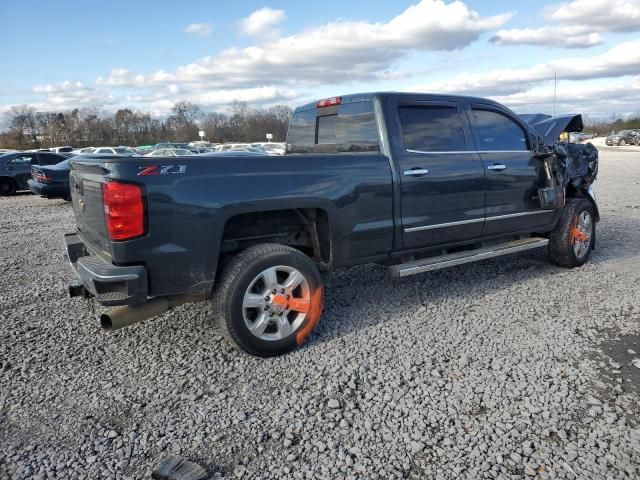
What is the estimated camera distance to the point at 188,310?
442cm

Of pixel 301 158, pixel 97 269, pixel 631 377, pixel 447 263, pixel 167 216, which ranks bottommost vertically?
pixel 631 377

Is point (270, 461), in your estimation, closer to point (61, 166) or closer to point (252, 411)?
point (252, 411)

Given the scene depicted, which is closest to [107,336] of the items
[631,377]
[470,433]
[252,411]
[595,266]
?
[252,411]

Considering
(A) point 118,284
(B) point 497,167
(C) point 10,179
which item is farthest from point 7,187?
(B) point 497,167

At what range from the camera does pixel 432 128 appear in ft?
14.4

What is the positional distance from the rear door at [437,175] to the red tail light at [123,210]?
211 cm

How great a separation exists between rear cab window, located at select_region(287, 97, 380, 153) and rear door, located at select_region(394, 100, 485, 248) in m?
0.27

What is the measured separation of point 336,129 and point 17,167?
15.1 meters

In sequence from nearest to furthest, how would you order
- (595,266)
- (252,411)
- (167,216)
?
(252,411) → (167,216) → (595,266)

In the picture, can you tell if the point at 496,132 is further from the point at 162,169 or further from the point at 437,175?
the point at 162,169

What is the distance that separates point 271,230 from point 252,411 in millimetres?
1485

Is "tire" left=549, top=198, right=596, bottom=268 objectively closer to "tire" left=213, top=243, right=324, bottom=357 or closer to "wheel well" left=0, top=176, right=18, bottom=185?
"tire" left=213, top=243, right=324, bottom=357

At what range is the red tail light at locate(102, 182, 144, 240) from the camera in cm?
297

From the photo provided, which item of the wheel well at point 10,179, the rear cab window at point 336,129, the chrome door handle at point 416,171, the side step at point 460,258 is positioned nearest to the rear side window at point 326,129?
the rear cab window at point 336,129
